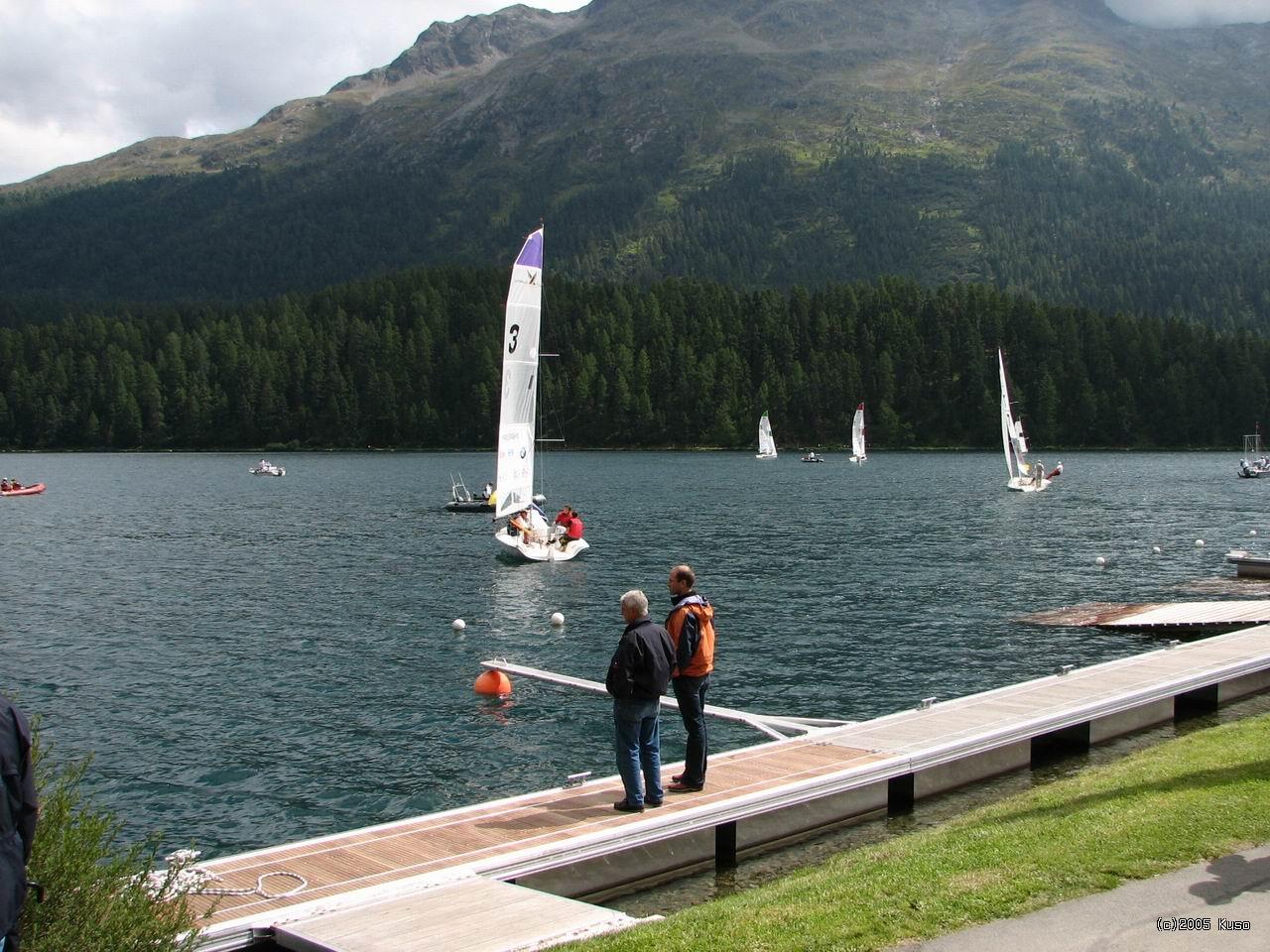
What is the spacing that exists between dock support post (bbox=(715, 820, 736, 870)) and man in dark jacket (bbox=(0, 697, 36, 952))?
9.39 m

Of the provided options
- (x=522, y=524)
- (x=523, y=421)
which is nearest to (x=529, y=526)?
(x=522, y=524)

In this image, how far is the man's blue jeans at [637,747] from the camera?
1460 centimetres

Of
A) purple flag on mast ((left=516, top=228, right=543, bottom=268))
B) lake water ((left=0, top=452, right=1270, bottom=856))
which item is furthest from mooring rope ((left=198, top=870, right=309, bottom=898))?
purple flag on mast ((left=516, top=228, right=543, bottom=268))

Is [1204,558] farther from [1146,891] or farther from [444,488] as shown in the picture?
A: [444,488]

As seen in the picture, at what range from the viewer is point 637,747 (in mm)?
14695

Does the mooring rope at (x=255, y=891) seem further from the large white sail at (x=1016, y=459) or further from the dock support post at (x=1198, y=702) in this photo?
the large white sail at (x=1016, y=459)

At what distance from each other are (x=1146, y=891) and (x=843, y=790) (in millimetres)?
6091

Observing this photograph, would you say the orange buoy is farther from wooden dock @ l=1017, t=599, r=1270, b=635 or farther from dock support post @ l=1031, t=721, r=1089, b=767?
wooden dock @ l=1017, t=599, r=1270, b=635

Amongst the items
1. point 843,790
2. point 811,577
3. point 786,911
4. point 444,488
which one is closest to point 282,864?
point 786,911

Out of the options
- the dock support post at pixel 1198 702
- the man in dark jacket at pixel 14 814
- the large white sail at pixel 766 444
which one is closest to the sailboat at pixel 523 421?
the dock support post at pixel 1198 702

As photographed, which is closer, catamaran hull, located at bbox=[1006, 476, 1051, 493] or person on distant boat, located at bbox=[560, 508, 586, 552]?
person on distant boat, located at bbox=[560, 508, 586, 552]

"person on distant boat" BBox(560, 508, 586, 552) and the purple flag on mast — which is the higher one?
the purple flag on mast

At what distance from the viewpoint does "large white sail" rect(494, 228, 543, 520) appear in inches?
2030

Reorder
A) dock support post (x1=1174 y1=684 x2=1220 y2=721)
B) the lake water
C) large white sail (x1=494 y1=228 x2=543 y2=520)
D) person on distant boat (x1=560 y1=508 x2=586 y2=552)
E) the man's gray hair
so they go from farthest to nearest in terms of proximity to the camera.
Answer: person on distant boat (x1=560 y1=508 x2=586 y2=552), large white sail (x1=494 y1=228 x2=543 y2=520), dock support post (x1=1174 y1=684 x2=1220 y2=721), the lake water, the man's gray hair
